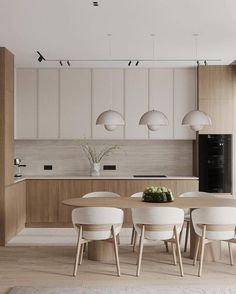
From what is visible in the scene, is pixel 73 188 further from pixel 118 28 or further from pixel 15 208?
pixel 118 28

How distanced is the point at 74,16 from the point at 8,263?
113 inches

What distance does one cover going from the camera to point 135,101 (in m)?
9.04

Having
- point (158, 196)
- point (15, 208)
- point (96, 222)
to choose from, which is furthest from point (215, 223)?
point (15, 208)

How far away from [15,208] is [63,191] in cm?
101

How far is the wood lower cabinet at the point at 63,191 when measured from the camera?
8.65 meters

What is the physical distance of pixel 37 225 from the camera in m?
8.73

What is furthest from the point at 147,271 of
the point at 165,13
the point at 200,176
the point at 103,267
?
the point at 200,176

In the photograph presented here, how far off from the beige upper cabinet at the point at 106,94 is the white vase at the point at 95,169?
0.48 metres

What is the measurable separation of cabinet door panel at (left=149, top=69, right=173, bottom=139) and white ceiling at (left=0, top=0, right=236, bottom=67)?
104cm

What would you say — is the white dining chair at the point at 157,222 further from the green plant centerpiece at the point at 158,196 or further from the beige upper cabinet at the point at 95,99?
the beige upper cabinet at the point at 95,99

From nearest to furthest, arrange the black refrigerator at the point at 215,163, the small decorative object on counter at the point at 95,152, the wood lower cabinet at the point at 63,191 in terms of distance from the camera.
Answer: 1. the wood lower cabinet at the point at 63,191
2. the black refrigerator at the point at 215,163
3. the small decorative object on counter at the point at 95,152

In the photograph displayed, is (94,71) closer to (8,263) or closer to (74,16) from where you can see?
(74,16)

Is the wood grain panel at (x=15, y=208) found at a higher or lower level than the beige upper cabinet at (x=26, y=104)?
lower

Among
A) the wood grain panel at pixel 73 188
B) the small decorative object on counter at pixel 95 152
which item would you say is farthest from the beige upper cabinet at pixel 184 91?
the wood grain panel at pixel 73 188
